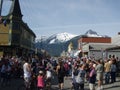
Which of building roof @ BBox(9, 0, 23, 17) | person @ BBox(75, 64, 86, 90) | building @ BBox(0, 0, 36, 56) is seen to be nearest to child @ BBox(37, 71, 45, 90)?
person @ BBox(75, 64, 86, 90)

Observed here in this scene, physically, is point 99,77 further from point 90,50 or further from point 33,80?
point 90,50

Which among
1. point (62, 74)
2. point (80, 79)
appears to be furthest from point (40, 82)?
point (62, 74)

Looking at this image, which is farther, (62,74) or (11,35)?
(11,35)

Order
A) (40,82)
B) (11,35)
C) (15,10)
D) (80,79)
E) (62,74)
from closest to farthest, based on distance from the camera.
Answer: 1. (40,82)
2. (80,79)
3. (62,74)
4. (11,35)
5. (15,10)

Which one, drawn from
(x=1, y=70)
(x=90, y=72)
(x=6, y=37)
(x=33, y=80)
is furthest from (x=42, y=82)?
(x=6, y=37)

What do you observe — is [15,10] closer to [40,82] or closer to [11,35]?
[11,35]

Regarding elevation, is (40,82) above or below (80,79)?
below

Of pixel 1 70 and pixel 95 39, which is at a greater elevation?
pixel 95 39

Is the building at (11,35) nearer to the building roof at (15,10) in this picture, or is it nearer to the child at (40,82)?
the building roof at (15,10)

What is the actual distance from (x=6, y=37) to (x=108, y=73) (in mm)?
48056

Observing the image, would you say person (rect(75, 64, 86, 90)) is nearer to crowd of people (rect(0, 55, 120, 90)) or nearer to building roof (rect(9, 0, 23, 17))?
crowd of people (rect(0, 55, 120, 90))

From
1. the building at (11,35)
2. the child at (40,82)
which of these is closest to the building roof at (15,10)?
the building at (11,35)

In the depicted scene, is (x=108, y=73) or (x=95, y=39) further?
(x=95, y=39)

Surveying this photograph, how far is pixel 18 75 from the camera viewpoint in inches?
1316
